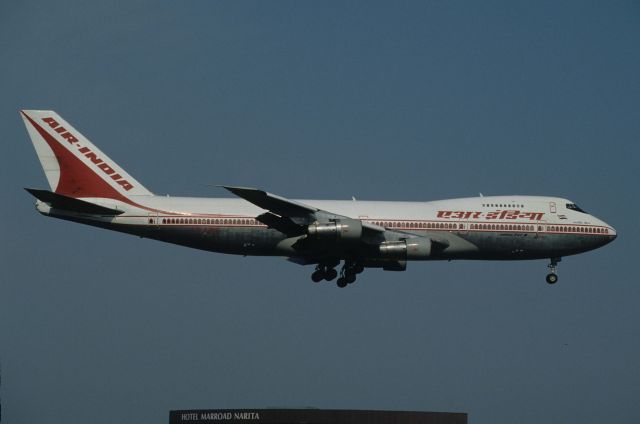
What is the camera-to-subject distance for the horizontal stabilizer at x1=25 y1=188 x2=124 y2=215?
1898 inches

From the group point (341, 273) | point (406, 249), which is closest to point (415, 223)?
point (406, 249)

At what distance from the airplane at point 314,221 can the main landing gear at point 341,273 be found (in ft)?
0.18

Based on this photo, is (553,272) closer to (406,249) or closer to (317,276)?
(406,249)

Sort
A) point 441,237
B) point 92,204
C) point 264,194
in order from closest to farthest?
point 264,194 → point 92,204 → point 441,237

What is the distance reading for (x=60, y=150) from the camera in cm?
5297

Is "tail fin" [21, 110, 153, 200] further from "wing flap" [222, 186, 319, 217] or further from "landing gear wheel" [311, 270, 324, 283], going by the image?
"landing gear wheel" [311, 270, 324, 283]

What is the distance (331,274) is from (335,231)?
5939 millimetres

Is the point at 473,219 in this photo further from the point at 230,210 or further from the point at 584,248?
the point at 230,210

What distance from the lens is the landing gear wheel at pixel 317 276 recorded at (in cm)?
5425

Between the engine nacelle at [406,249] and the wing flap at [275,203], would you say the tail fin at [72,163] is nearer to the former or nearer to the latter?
the wing flap at [275,203]

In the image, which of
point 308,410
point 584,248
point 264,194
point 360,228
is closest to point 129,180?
point 264,194

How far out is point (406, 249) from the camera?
50.6 m

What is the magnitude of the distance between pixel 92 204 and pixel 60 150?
4.85m

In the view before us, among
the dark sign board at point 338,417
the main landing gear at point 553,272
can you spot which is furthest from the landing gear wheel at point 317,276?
the main landing gear at point 553,272
